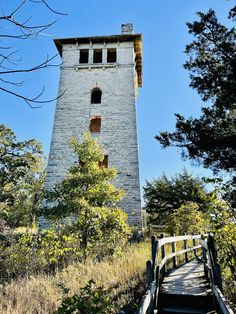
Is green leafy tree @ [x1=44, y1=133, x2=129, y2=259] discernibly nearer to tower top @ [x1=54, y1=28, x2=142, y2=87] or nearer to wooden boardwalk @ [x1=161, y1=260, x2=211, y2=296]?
wooden boardwalk @ [x1=161, y1=260, x2=211, y2=296]

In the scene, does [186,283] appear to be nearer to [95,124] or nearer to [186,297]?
[186,297]

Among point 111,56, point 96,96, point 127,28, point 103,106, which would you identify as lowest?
point 103,106

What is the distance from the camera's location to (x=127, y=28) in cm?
1788

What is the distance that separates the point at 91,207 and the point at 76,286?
9.74 feet

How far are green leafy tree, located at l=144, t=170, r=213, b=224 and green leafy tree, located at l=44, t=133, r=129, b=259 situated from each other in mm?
11783

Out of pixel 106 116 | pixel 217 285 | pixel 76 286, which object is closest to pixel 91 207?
pixel 76 286

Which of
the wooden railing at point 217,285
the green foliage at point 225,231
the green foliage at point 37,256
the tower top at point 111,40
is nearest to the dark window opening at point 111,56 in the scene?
the tower top at point 111,40

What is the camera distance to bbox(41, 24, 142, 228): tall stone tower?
1348 cm

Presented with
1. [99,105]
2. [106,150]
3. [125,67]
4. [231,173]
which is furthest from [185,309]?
[125,67]

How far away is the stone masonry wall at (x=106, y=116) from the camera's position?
13297 mm

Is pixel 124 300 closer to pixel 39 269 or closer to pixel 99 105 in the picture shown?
pixel 39 269

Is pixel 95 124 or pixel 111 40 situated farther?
pixel 111 40

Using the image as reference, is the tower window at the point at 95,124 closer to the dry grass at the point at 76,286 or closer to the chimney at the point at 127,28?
the chimney at the point at 127,28

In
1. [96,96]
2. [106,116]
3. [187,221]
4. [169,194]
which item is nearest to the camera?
[187,221]
